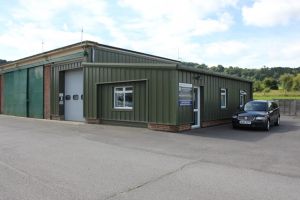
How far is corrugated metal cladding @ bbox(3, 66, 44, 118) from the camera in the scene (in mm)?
24266

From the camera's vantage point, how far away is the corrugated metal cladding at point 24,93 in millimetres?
24266

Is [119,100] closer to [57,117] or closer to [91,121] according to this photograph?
[91,121]

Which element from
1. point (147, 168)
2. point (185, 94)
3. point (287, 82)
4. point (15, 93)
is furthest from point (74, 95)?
point (287, 82)

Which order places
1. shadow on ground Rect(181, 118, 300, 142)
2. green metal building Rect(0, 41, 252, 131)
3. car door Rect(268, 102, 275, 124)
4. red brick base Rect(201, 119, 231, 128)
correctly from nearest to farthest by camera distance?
1. shadow on ground Rect(181, 118, 300, 142)
2. green metal building Rect(0, 41, 252, 131)
3. car door Rect(268, 102, 275, 124)
4. red brick base Rect(201, 119, 231, 128)

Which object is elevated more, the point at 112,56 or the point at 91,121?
the point at 112,56

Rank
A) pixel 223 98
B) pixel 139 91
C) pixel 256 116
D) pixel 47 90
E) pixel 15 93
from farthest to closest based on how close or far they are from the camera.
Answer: pixel 15 93
pixel 47 90
pixel 223 98
pixel 256 116
pixel 139 91

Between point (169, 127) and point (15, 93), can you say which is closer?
point (169, 127)

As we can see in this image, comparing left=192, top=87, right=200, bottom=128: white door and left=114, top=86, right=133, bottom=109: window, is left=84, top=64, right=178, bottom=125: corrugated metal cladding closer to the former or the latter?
left=114, top=86, right=133, bottom=109: window

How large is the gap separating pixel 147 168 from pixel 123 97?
9704mm

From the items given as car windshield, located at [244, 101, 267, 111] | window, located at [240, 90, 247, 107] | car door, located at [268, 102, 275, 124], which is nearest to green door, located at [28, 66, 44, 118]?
car windshield, located at [244, 101, 267, 111]

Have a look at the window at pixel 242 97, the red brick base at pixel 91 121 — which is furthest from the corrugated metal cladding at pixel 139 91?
the window at pixel 242 97

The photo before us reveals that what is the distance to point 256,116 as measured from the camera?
16375 mm

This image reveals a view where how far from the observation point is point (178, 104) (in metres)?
14.8

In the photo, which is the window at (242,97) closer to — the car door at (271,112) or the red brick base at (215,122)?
the red brick base at (215,122)
